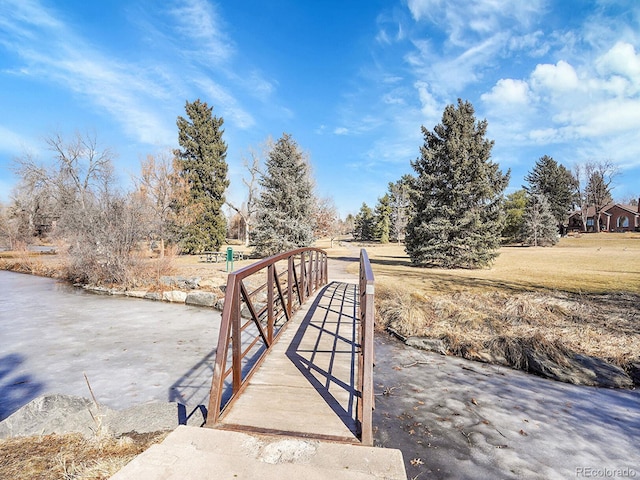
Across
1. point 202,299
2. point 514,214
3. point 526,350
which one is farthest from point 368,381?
point 514,214

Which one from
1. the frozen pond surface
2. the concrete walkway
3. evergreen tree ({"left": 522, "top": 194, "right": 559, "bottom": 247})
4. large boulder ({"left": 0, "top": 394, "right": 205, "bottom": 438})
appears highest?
evergreen tree ({"left": 522, "top": 194, "right": 559, "bottom": 247})

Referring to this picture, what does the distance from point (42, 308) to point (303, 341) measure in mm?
9293

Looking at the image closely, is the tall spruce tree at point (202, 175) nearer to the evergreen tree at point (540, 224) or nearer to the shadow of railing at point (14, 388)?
the shadow of railing at point (14, 388)

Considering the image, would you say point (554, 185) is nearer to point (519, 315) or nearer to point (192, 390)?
point (519, 315)

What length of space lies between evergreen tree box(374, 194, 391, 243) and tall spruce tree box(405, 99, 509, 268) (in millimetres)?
30291

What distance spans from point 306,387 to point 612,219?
59.3 meters

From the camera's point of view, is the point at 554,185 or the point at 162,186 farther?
the point at 554,185

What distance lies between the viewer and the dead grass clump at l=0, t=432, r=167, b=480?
2441 mm

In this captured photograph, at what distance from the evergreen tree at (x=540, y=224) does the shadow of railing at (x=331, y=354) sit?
111ft

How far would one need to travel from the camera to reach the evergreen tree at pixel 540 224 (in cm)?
3316

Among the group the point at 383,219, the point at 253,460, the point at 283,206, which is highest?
the point at 383,219

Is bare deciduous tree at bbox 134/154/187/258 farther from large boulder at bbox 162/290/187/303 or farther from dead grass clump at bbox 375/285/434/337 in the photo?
dead grass clump at bbox 375/285/434/337

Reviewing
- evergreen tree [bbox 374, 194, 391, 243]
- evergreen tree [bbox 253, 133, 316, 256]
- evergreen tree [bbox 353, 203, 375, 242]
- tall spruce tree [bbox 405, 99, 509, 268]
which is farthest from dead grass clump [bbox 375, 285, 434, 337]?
evergreen tree [bbox 353, 203, 375, 242]

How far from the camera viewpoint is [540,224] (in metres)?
33.1
